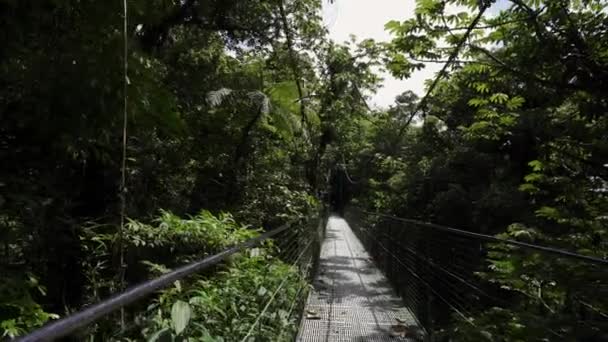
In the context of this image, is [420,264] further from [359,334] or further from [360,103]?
[360,103]

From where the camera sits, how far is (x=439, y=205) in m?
7.82

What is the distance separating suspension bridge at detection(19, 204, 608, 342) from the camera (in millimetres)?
1550

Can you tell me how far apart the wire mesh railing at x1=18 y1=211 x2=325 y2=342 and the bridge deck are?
81 centimetres

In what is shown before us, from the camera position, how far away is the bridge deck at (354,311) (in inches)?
144

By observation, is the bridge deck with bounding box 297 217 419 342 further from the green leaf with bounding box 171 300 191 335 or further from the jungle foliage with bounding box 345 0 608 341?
the green leaf with bounding box 171 300 191 335

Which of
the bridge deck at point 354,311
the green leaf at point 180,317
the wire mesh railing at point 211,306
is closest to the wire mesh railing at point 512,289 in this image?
the bridge deck at point 354,311

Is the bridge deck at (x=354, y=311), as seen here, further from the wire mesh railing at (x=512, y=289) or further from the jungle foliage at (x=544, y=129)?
the jungle foliage at (x=544, y=129)

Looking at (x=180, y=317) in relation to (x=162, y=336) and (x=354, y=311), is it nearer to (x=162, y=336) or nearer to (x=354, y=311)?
(x=162, y=336)

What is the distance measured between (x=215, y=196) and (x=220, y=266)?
11.6 ft

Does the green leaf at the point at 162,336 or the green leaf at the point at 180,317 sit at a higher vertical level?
the green leaf at the point at 180,317

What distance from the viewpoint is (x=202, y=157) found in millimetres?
6430

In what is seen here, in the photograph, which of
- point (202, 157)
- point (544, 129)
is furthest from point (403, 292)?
point (202, 157)

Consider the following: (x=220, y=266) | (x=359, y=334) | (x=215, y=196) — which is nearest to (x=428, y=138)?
(x=215, y=196)

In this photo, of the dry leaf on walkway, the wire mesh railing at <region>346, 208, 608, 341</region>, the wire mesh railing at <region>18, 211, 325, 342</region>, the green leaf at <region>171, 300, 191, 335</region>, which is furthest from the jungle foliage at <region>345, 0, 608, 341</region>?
the green leaf at <region>171, 300, 191, 335</region>
